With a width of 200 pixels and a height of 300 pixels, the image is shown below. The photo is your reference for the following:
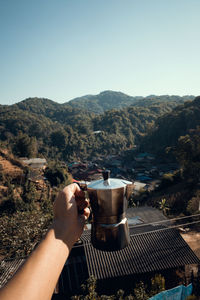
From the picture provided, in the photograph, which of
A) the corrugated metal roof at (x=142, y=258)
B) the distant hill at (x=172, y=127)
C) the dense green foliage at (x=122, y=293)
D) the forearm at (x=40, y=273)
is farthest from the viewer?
the distant hill at (x=172, y=127)

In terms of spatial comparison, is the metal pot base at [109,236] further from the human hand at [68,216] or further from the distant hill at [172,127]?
the distant hill at [172,127]

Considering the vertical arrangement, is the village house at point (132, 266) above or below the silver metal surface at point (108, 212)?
below

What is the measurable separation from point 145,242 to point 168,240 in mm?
772

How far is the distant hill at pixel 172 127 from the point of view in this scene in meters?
41.5

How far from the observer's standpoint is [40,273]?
37.6 inches

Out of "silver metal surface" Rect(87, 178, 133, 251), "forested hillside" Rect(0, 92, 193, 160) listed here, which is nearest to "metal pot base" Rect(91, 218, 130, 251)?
"silver metal surface" Rect(87, 178, 133, 251)

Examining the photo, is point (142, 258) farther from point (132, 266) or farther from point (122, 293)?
point (122, 293)

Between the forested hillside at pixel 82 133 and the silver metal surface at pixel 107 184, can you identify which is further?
the forested hillside at pixel 82 133

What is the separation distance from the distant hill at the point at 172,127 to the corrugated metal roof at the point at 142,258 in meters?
36.3

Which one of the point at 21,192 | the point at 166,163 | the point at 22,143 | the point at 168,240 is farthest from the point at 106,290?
the point at 166,163

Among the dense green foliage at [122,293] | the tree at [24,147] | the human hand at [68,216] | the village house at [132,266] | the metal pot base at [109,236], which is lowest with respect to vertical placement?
the village house at [132,266]

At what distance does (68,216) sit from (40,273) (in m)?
0.37

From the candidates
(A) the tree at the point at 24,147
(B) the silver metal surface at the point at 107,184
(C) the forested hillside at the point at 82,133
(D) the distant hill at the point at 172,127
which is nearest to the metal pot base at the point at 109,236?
(B) the silver metal surface at the point at 107,184

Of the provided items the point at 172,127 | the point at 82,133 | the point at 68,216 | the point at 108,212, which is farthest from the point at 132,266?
the point at 82,133
